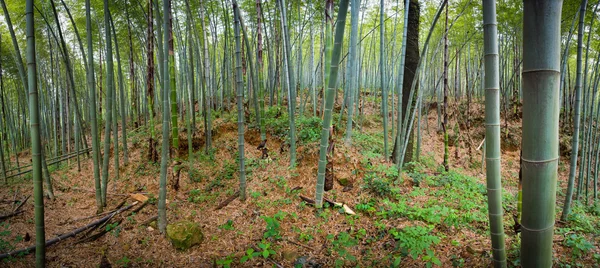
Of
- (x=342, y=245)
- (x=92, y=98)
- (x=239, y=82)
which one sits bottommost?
(x=342, y=245)

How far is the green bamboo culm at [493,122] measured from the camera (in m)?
1.20

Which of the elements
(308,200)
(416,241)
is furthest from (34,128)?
(416,241)

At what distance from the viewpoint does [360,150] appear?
5121 millimetres

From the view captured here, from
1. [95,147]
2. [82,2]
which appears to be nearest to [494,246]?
[95,147]

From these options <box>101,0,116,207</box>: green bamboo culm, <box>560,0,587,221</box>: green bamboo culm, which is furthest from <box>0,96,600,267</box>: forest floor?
<box>101,0,116,207</box>: green bamboo culm

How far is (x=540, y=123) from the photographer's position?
2.48ft

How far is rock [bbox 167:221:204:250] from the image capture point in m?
2.73

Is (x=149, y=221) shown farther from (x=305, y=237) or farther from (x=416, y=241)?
(x=416, y=241)

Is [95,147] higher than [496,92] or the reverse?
the reverse

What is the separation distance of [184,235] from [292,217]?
124 centimetres

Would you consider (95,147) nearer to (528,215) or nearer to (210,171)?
(210,171)

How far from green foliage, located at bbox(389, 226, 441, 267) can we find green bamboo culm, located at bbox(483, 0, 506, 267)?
0.82 meters

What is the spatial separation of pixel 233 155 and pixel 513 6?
761 centimetres

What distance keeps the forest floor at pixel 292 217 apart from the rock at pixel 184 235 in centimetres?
7
